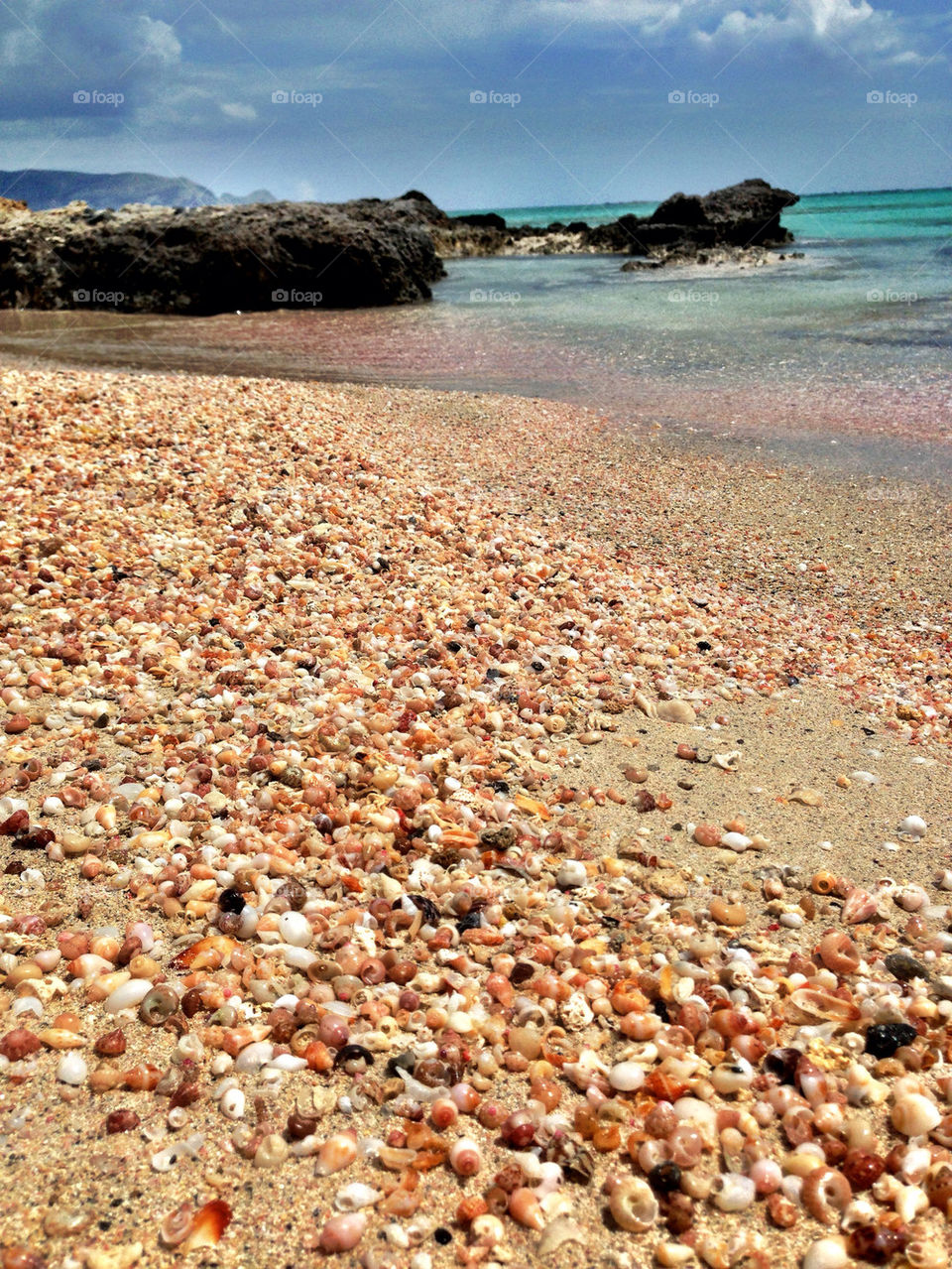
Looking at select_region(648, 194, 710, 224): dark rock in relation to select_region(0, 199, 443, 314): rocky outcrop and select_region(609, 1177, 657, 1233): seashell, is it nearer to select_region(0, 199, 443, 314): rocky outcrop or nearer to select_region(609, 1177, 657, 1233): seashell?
select_region(0, 199, 443, 314): rocky outcrop

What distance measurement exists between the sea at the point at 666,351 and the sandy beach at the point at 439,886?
13.2 ft

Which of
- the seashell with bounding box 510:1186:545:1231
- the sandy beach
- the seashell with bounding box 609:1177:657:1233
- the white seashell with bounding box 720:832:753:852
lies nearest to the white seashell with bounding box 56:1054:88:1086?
the sandy beach

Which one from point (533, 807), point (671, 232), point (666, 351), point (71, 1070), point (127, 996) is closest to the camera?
point (71, 1070)

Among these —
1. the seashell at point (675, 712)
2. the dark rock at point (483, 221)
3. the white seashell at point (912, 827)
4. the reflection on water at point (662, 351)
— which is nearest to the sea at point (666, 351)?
the reflection on water at point (662, 351)

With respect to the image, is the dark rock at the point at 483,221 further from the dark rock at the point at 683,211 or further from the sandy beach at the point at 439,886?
the sandy beach at the point at 439,886

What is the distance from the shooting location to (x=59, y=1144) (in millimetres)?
1933

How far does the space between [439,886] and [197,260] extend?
1930cm

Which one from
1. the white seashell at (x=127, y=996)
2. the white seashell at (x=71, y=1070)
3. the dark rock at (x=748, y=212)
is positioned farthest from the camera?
the dark rock at (x=748, y=212)

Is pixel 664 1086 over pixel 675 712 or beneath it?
beneath

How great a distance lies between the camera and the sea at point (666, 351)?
30.4ft

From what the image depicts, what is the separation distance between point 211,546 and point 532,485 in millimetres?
3166

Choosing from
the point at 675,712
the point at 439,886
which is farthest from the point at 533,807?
the point at 675,712

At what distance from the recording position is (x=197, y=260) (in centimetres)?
1903

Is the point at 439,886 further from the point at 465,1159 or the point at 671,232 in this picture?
the point at 671,232
